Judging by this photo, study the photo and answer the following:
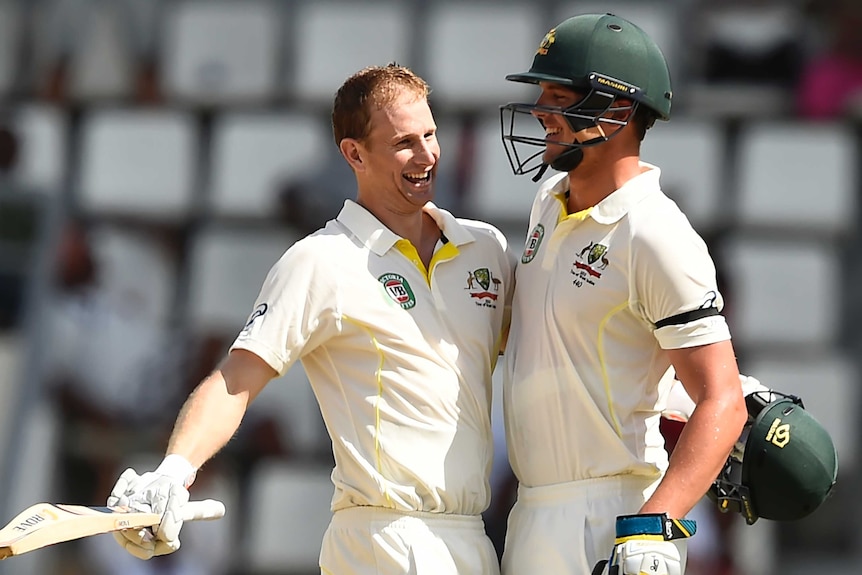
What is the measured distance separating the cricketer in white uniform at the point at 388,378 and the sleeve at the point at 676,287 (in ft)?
1.47

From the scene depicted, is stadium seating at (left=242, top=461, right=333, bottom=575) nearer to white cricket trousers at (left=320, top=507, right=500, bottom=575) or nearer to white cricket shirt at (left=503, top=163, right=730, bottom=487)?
white cricket trousers at (left=320, top=507, right=500, bottom=575)

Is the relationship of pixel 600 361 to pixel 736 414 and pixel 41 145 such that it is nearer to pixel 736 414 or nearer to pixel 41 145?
pixel 736 414

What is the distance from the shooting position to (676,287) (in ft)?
9.74

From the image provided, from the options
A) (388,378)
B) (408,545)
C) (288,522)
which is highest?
(388,378)

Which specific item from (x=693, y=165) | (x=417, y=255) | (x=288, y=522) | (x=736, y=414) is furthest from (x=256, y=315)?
(x=693, y=165)

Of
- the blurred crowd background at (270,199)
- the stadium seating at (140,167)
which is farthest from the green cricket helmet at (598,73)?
the stadium seating at (140,167)

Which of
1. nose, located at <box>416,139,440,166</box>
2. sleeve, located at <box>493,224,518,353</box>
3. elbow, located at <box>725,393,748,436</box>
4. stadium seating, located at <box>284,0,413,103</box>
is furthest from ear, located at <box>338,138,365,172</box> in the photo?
stadium seating, located at <box>284,0,413,103</box>

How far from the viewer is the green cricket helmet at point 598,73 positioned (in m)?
3.15

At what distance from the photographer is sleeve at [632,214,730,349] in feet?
9.73

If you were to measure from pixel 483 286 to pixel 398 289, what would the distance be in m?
0.21

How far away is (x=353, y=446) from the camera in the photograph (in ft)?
10.6

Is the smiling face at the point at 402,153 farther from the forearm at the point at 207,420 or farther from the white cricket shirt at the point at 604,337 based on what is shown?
the forearm at the point at 207,420

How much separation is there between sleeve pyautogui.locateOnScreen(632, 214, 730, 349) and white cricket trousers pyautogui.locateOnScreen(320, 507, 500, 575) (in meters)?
0.61

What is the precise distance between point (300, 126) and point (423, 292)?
377 cm
